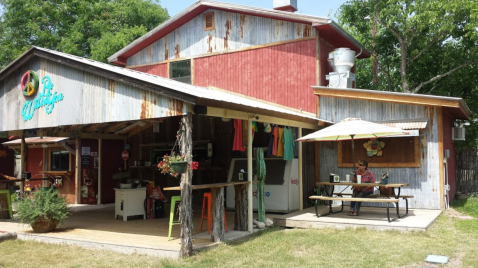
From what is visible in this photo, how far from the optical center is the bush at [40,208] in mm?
8617

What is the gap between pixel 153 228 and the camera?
29.8 ft

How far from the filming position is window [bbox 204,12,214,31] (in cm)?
1468

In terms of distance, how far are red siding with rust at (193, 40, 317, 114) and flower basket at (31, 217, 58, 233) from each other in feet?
23.6

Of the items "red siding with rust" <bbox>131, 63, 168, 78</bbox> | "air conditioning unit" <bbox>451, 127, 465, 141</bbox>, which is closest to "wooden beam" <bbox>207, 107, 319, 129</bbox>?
"air conditioning unit" <bbox>451, 127, 465, 141</bbox>

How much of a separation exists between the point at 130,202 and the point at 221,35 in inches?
262

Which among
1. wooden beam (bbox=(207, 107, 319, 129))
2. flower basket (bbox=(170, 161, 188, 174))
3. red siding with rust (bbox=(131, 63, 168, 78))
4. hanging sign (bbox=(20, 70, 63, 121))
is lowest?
flower basket (bbox=(170, 161, 188, 174))

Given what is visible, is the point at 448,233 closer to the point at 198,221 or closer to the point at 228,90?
the point at 198,221

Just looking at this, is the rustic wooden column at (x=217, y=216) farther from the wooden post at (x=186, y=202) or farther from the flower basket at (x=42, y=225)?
the flower basket at (x=42, y=225)

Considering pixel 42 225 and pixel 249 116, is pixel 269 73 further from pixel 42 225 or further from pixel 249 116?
pixel 42 225

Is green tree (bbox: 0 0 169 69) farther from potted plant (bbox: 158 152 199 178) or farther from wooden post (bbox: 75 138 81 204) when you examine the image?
potted plant (bbox: 158 152 199 178)

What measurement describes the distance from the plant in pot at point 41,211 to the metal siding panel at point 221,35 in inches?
301

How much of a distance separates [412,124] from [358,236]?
401 centimetres

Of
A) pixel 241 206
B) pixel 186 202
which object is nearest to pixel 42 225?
pixel 186 202

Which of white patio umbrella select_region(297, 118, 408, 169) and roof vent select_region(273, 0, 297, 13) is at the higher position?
roof vent select_region(273, 0, 297, 13)
